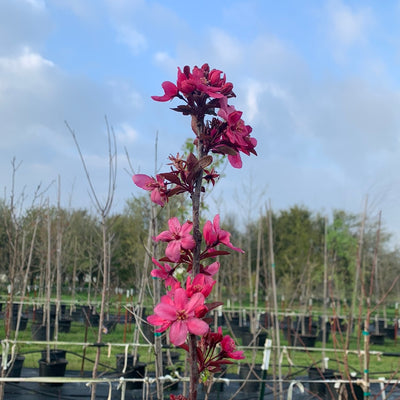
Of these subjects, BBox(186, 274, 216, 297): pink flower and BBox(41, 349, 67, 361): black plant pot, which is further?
BBox(41, 349, 67, 361): black plant pot

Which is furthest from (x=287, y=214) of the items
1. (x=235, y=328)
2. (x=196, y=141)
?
(x=196, y=141)

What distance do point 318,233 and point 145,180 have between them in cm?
2291

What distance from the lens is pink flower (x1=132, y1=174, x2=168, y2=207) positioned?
44.6 inches

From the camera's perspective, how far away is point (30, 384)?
18.8 ft

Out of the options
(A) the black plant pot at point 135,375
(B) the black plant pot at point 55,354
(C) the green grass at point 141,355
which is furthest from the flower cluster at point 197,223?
(B) the black plant pot at point 55,354

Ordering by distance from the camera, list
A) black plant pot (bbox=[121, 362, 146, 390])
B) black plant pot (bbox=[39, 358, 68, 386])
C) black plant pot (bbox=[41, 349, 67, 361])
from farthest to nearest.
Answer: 1. black plant pot (bbox=[41, 349, 67, 361])
2. black plant pot (bbox=[39, 358, 68, 386])
3. black plant pot (bbox=[121, 362, 146, 390])

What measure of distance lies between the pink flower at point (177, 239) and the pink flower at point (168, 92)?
0.31 metres

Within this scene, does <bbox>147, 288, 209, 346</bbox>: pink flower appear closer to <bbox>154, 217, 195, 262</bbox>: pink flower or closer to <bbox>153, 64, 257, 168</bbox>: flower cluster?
<bbox>154, 217, 195, 262</bbox>: pink flower

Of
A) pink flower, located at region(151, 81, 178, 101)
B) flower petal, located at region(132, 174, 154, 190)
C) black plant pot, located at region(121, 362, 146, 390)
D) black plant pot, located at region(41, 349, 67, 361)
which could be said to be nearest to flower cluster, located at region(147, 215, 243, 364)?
flower petal, located at region(132, 174, 154, 190)

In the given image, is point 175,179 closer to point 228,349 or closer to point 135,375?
point 228,349

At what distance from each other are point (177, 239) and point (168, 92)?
36cm

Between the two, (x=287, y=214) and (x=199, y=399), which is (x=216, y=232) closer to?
(x=199, y=399)

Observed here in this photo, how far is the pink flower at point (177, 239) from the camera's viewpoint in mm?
1014

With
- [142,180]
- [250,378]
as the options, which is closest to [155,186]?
[142,180]
